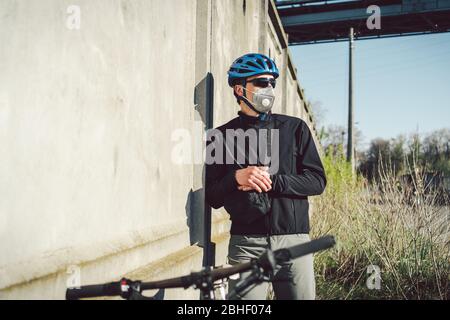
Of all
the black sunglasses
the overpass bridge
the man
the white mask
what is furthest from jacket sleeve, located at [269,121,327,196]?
the overpass bridge

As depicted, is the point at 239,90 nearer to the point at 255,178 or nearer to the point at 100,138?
the point at 255,178

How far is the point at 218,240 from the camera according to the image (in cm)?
354

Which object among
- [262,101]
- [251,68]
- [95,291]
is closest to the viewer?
[95,291]

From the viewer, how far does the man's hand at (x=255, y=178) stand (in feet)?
6.79

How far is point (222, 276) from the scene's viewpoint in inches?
55.1

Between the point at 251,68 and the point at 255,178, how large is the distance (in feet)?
2.64

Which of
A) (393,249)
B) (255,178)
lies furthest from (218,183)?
(393,249)

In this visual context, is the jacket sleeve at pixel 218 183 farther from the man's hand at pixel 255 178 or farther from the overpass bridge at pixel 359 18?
the overpass bridge at pixel 359 18

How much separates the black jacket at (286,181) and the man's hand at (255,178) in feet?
0.20

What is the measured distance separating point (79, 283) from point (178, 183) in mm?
1292

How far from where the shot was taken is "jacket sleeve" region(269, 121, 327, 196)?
215 cm

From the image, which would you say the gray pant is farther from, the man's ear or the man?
the man's ear

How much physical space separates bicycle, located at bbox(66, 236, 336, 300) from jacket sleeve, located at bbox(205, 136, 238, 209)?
87cm
